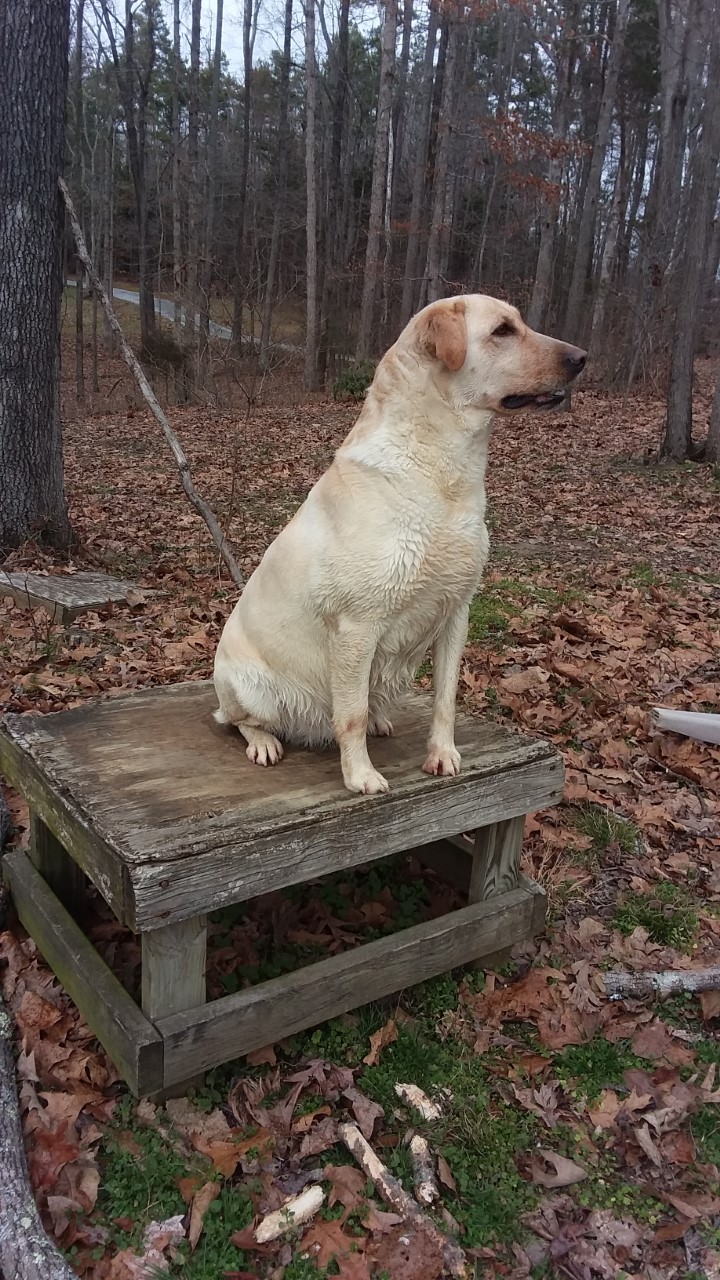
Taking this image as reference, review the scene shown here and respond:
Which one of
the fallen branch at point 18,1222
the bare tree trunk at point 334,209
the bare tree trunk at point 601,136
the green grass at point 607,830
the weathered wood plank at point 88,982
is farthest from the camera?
the bare tree trunk at point 334,209

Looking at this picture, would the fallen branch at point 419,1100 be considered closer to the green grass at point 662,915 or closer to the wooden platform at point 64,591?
the green grass at point 662,915

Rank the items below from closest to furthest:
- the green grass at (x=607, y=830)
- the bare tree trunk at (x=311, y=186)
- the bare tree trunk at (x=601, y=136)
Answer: the green grass at (x=607, y=830) → the bare tree trunk at (x=601, y=136) → the bare tree trunk at (x=311, y=186)

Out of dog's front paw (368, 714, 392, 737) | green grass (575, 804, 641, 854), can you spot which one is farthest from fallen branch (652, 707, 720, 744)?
dog's front paw (368, 714, 392, 737)

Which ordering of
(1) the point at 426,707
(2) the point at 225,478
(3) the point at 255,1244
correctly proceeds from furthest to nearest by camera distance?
1. (2) the point at 225,478
2. (1) the point at 426,707
3. (3) the point at 255,1244

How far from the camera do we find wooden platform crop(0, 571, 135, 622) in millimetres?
5785

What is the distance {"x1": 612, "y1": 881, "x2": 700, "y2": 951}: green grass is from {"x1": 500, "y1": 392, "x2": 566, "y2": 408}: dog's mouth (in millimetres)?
2075

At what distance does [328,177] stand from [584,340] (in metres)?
10.2

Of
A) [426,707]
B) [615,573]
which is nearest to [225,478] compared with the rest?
[615,573]

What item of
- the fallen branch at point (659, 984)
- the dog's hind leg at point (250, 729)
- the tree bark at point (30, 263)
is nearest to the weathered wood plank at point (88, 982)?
the dog's hind leg at point (250, 729)

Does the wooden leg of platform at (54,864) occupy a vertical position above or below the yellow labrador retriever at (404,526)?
below

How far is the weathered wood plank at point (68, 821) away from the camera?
222cm

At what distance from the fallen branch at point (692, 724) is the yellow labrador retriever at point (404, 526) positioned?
2219 millimetres

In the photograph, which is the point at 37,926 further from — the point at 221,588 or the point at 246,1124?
the point at 221,588

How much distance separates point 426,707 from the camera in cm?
362
